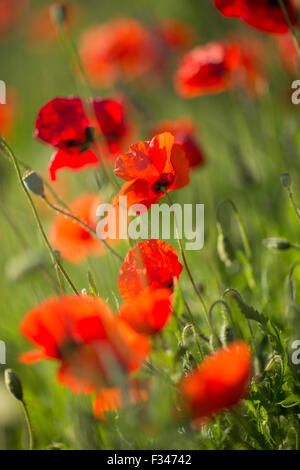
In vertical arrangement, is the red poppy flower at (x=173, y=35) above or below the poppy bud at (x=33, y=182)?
above

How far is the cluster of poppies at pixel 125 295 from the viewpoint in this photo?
26.0 inches

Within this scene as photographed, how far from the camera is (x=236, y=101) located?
7.20 feet

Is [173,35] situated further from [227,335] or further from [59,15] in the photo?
[227,335]

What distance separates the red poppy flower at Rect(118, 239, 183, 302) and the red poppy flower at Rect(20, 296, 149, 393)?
0.14 m

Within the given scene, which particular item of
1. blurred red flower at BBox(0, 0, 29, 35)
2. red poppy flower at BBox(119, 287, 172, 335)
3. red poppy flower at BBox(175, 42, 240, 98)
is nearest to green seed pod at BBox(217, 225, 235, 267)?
red poppy flower at BBox(119, 287, 172, 335)

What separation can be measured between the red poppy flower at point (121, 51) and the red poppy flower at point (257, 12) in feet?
3.52

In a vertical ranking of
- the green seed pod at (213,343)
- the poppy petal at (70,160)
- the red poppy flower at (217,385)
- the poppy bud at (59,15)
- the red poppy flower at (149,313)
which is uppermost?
the poppy bud at (59,15)

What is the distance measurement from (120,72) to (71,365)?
1.77 metres

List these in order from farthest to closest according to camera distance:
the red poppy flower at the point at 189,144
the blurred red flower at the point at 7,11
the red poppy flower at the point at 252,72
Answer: the blurred red flower at the point at 7,11
the red poppy flower at the point at 252,72
the red poppy flower at the point at 189,144

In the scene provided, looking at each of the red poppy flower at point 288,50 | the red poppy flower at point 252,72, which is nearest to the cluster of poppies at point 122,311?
the red poppy flower at point 252,72

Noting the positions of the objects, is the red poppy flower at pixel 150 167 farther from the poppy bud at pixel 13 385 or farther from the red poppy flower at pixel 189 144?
the red poppy flower at pixel 189 144

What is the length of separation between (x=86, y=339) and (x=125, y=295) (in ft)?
0.56

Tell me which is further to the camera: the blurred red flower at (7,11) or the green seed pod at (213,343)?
the blurred red flower at (7,11)
